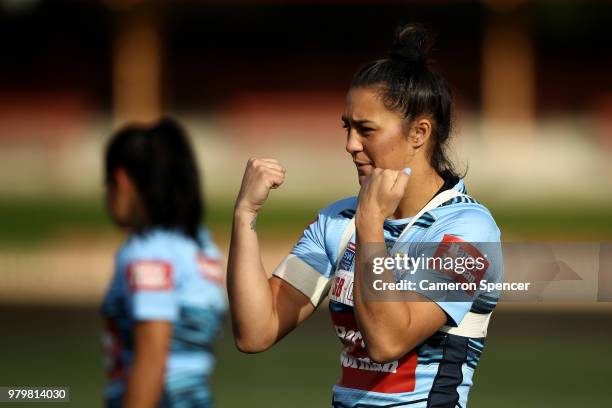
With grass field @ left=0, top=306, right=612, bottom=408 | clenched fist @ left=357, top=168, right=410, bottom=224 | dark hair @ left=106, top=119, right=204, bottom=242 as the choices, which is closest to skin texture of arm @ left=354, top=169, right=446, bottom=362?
clenched fist @ left=357, top=168, right=410, bottom=224

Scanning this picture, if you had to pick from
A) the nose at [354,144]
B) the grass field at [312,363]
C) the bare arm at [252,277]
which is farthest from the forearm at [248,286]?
the grass field at [312,363]

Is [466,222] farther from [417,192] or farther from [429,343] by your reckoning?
[429,343]

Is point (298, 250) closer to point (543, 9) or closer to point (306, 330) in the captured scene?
point (306, 330)

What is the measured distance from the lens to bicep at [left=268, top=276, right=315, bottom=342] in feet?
9.91

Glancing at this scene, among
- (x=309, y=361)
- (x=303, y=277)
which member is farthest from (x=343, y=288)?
(x=309, y=361)

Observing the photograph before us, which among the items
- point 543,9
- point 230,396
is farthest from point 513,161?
point 230,396

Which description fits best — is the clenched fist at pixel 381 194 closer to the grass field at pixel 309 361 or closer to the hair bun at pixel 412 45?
the hair bun at pixel 412 45

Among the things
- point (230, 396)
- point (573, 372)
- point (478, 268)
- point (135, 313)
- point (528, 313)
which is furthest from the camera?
point (528, 313)

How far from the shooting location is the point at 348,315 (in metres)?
2.83

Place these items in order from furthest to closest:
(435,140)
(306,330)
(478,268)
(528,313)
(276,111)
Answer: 1. (276,111)
2. (528,313)
3. (306,330)
4. (435,140)
5. (478,268)

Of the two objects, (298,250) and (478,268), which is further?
(298,250)

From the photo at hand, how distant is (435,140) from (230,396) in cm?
488

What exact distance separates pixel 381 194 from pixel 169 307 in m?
1.04

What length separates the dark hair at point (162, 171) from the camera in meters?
3.61
